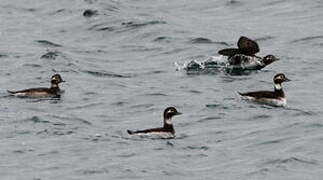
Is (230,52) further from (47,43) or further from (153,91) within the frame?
(47,43)

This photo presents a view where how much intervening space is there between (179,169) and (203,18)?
20935 millimetres

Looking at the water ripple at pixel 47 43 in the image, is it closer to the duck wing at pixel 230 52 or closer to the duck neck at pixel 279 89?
the duck wing at pixel 230 52

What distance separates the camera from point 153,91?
3188 centimetres

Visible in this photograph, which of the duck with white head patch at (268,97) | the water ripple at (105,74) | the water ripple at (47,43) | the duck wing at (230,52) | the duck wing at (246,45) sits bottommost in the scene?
the duck with white head patch at (268,97)

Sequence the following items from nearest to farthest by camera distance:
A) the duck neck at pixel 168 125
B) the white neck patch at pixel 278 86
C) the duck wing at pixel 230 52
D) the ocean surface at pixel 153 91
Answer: the ocean surface at pixel 153 91, the duck neck at pixel 168 125, the white neck patch at pixel 278 86, the duck wing at pixel 230 52

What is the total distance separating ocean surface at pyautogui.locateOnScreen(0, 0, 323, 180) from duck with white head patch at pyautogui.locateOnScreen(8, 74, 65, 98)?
8.2 inches

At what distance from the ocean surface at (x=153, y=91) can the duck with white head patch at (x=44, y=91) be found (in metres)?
0.21

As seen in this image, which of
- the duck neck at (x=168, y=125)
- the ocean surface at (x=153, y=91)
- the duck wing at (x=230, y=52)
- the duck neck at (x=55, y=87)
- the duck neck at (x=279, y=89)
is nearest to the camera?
the ocean surface at (x=153, y=91)

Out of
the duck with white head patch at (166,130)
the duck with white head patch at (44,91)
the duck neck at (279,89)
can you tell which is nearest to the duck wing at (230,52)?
the duck neck at (279,89)

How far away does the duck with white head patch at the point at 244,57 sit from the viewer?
1371 inches

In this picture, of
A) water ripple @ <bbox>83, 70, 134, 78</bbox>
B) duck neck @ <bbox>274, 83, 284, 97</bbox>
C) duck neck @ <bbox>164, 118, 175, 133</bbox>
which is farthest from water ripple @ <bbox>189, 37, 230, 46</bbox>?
duck neck @ <bbox>164, 118, 175, 133</bbox>

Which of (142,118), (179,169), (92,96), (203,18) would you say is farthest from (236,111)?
(203,18)

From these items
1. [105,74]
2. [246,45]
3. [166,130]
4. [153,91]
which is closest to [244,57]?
[246,45]

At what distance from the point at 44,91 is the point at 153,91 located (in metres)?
2.79
